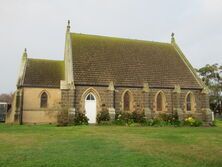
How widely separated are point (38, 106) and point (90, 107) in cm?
883

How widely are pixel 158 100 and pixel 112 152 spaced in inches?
826

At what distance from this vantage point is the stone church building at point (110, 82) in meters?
30.7

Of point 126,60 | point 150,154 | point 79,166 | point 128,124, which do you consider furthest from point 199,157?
point 126,60

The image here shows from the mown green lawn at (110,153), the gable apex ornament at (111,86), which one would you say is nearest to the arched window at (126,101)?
the gable apex ornament at (111,86)

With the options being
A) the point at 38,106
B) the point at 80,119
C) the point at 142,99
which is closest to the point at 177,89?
the point at 142,99

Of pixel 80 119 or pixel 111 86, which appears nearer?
pixel 80 119

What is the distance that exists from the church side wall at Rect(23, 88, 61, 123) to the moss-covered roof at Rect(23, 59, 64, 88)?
0.78 m

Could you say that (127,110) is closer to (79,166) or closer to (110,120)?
(110,120)

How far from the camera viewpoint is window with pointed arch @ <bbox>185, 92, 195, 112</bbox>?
34.0 meters

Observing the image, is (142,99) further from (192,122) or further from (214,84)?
(214,84)

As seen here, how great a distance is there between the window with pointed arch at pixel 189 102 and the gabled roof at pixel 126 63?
1.21 m

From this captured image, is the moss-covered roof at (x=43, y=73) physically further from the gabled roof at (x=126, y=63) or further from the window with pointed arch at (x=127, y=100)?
the window with pointed arch at (x=127, y=100)

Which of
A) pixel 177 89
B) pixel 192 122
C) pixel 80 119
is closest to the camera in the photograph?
pixel 80 119

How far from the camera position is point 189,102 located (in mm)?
34312
